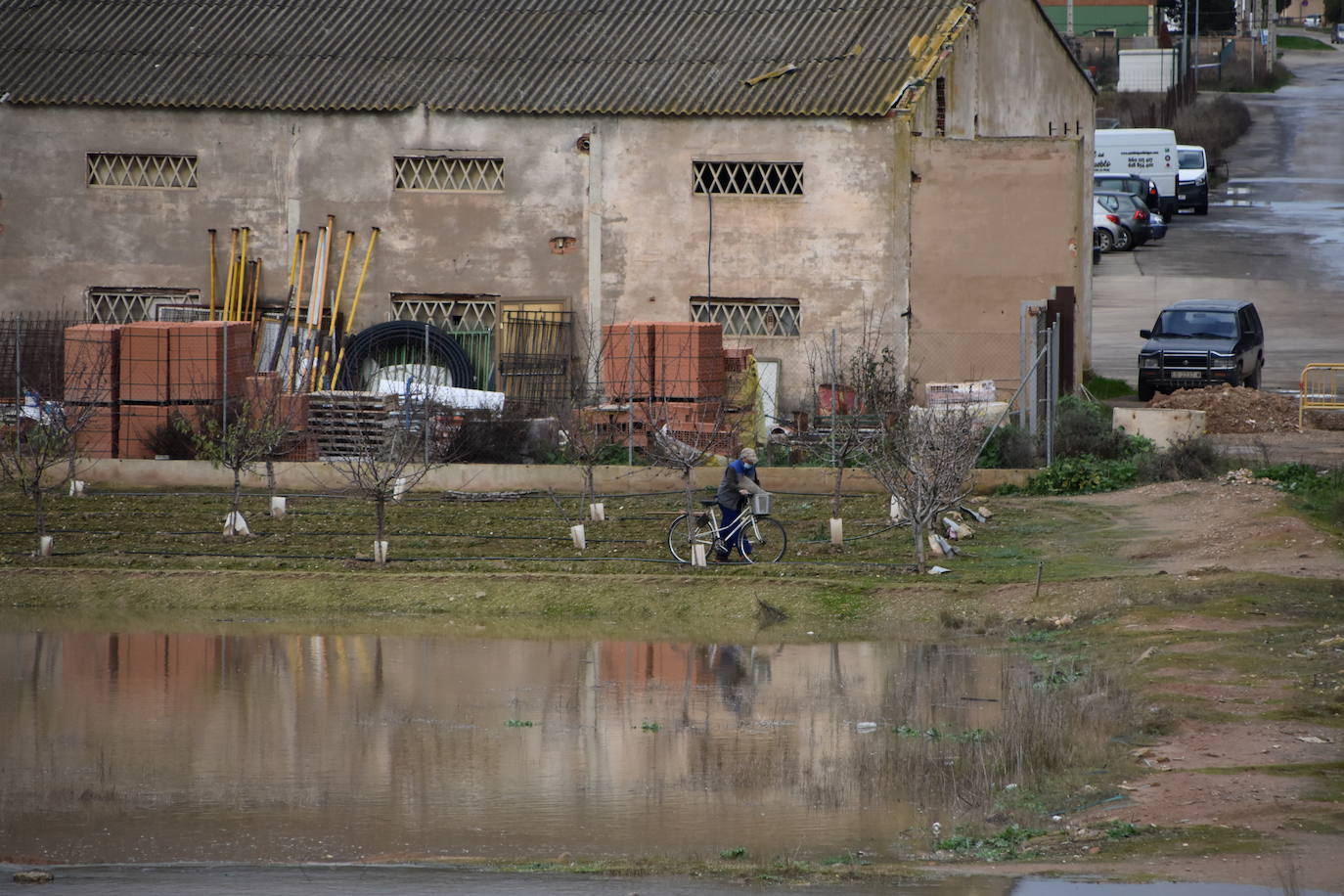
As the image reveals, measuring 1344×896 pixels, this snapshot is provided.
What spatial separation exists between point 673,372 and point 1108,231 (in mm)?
24144

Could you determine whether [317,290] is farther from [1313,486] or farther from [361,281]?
[1313,486]

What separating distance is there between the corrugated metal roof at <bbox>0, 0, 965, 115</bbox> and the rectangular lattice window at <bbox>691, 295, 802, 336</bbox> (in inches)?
119

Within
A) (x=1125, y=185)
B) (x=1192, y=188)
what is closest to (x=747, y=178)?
(x=1125, y=185)

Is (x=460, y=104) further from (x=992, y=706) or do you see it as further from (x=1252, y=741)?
(x=1252, y=741)

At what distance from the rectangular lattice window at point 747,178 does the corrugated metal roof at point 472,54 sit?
2.87ft

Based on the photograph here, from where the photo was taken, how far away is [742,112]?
28.9 meters

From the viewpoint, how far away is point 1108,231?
4662 centimetres

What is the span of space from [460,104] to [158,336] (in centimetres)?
694

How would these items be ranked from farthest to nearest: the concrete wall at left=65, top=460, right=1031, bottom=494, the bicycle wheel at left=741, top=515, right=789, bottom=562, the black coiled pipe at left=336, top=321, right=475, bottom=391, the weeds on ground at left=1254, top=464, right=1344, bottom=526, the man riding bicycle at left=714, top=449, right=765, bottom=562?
the black coiled pipe at left=336, top=321, right=475, bottom=391, the concrete wall at left=65, top=460, right=1031, bottom=494, the weeds on ground at left=1254, top=464, right=1344, bottom=526, the bicycle wheel at left=741, top=515, right=789, bottom=562, the man riding bicycle at left=714, top=449, right=765, bottom=562

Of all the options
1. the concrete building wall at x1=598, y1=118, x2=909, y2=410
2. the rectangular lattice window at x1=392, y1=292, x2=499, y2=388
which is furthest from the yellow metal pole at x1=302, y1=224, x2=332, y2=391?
the concrete building wall at x1=598, y1=118, x2=909, y2=410

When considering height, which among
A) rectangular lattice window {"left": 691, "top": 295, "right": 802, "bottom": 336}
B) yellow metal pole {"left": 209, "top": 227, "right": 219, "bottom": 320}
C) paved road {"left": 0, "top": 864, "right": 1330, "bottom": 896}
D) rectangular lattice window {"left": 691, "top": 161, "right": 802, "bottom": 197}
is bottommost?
paved road {"left": 0, "top": 864, "right": 1330, "bottom": 896}

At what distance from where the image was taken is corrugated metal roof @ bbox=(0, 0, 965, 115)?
96.7 ft

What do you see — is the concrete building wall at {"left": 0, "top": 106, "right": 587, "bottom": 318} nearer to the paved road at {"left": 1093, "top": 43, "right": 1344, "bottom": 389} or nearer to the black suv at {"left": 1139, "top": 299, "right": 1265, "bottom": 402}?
the black suv at {"left": 1139, "top": 299, "right": 1265, "bottom": 402}

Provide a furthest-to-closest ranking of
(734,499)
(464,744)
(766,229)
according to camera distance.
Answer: (766,229), (734,499), (464,744)
